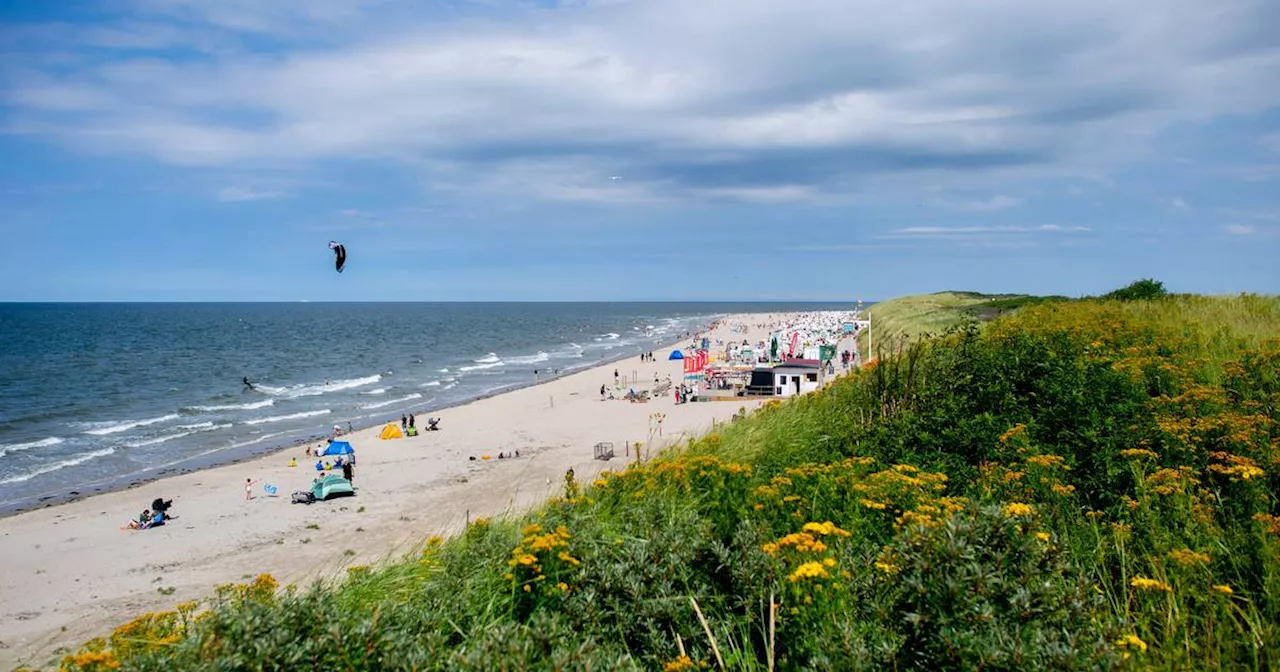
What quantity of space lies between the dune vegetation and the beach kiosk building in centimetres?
2939

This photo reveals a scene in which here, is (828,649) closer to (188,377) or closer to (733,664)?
(733,664)

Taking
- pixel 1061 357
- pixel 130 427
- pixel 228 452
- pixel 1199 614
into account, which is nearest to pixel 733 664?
pixel 1199 614

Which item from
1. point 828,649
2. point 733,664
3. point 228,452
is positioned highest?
point 828,649

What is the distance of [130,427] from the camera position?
127ft

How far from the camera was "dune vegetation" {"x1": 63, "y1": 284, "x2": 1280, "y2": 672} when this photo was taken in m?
2.83

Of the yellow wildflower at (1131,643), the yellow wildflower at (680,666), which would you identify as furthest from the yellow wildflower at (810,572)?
the yellow wildflower at (1131,643)

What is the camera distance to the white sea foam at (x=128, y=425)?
122 ft

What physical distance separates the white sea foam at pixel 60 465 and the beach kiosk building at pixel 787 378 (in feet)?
107

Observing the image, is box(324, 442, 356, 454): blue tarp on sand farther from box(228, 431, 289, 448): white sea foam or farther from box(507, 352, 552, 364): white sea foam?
box(507, 352, 552, 364): white sea foam

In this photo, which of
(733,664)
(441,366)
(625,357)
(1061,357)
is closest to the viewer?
(733,664)

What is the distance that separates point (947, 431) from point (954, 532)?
4.46m

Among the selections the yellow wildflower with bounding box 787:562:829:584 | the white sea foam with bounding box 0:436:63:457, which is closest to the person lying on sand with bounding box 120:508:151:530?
the white sea foam with bounding box 0:436:63:457

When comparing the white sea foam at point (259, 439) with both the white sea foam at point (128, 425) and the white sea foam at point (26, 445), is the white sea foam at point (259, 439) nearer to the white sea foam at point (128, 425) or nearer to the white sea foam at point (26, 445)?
the white sea foam at point (128, 425)

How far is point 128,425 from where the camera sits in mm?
39188
